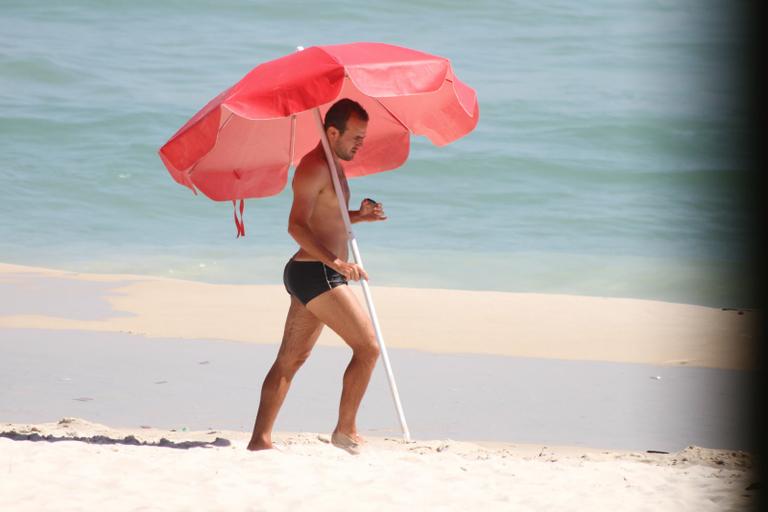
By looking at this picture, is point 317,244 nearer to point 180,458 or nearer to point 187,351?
point 180,458

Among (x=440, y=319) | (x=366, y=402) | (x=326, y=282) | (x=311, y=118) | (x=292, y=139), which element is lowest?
(x=366, y=402)

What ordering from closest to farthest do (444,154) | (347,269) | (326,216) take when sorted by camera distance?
1. (347,269)
2. (326,216)
3. (444,154)

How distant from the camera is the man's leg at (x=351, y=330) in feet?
17.6

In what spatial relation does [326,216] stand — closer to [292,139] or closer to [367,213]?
[367,213]

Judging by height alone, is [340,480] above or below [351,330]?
below

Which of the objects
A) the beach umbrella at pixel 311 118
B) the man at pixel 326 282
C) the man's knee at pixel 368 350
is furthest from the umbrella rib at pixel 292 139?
the man's knee at pixel 368 350

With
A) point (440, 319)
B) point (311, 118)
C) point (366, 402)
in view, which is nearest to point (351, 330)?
point (311, 118)

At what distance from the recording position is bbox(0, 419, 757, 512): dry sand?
15.2ft

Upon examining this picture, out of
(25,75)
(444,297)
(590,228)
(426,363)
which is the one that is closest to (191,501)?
(426,363)

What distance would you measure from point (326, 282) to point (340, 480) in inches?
35.3

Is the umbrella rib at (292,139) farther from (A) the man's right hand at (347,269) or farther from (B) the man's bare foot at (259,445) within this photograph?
(B) the man's bare foot at (259,445)

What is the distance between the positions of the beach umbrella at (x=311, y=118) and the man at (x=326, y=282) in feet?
0.20

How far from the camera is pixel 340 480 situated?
4.93m

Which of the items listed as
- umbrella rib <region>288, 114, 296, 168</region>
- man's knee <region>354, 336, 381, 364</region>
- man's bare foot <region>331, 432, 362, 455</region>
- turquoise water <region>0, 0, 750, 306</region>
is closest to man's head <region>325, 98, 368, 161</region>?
umbrella rib <region>288, 114, 296, 168</region>
